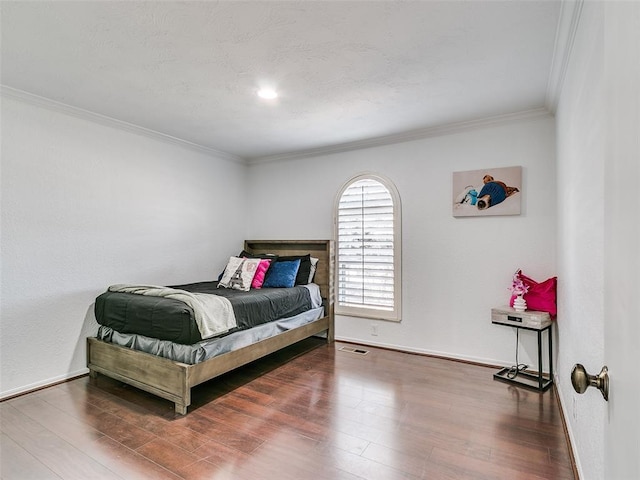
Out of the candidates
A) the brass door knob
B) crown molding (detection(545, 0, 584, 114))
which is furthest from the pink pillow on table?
the brass door knob

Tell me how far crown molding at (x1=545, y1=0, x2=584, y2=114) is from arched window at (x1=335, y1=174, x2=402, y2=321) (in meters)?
1.77

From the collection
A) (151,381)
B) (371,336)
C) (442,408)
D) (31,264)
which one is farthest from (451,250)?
(31,264)

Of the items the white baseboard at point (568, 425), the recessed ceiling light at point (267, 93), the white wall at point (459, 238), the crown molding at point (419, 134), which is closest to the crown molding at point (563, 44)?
the crown molding at point (419, 134)

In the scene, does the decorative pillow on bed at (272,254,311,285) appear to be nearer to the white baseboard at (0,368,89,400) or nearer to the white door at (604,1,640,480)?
the white baseboard at (0,368,89,400)

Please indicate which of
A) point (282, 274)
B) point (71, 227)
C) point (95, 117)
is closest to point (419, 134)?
point (282, 274)

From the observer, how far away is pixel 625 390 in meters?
0.64

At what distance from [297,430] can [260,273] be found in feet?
6.66

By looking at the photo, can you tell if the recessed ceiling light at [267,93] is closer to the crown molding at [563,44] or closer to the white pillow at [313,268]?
the crown molding at [563,44]

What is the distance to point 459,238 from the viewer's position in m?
3.73

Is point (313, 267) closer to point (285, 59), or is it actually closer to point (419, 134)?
point (419, 134)

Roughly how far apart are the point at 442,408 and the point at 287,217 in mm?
3129

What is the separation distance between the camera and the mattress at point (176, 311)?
2.61 meters

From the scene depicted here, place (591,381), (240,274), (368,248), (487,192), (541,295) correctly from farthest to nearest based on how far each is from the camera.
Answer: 1. (368,248)
2. (240,274)
3. (487,192)
4. (541,295)
5. (591,381)

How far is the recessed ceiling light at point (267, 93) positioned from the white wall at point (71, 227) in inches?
67.8
